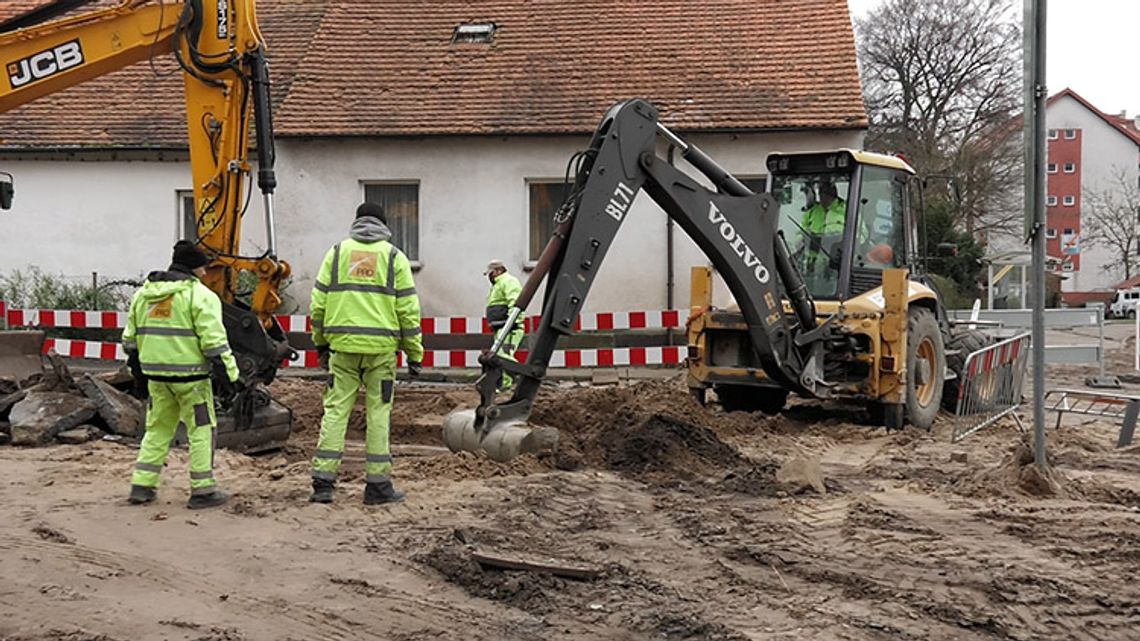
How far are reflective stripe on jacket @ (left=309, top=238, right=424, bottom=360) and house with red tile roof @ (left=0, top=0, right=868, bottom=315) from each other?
1060 centimetres

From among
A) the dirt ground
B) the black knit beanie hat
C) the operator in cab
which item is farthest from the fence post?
the black knit beanie hat

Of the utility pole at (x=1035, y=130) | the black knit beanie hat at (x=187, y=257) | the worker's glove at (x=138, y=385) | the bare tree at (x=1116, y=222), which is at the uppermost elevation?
the bare tree at (x=1116, y=222)

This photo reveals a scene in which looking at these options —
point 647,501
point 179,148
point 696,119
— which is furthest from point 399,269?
point 179,148

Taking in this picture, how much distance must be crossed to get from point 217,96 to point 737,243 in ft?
15.2

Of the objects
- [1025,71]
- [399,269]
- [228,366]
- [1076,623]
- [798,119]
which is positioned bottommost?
[1076,623]

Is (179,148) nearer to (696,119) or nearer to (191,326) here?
(696,119)

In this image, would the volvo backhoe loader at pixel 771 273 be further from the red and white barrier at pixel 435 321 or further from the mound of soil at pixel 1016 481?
the red and white barrier at pixel 435 321

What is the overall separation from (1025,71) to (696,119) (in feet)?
34.8

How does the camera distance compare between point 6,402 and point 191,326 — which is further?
point 6,402

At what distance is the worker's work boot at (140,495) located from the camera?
23.9 ft

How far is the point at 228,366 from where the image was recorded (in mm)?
7223

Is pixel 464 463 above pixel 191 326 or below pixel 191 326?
below

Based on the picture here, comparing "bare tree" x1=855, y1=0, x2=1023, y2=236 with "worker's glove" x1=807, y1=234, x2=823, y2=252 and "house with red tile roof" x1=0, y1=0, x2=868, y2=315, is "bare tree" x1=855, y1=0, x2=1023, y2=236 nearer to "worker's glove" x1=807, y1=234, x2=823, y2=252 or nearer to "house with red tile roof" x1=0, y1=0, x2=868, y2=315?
"house with red tile roof" x1=0, y1=0, x2=868, y2=315

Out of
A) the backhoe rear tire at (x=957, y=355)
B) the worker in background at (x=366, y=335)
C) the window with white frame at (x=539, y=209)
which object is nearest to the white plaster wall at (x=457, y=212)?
the window with white frame at (x=539, y=209)
